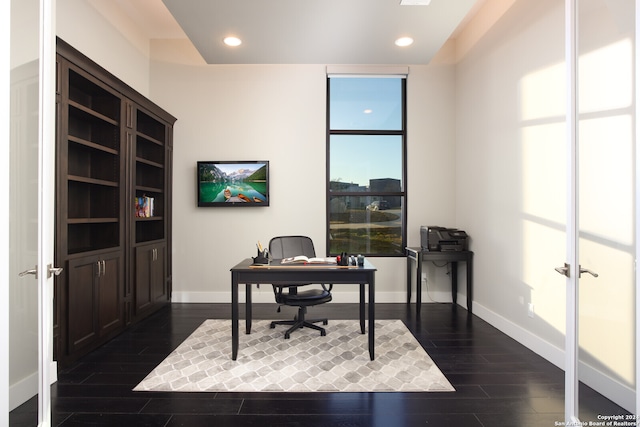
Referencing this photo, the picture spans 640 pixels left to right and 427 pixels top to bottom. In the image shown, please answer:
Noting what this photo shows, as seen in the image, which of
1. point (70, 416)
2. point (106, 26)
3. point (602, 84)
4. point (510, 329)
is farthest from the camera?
point (106, 26)

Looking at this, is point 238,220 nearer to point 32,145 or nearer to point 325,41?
point 325,41

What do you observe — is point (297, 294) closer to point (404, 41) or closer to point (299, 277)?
point (299, 277)

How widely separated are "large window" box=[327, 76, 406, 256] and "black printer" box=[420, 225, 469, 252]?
1.77ft

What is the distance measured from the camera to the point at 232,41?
4.12 m

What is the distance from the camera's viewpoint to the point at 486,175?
418cm

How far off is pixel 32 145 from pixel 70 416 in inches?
64.1

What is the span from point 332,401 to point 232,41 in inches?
149

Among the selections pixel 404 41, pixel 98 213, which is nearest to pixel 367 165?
pixel 404 41

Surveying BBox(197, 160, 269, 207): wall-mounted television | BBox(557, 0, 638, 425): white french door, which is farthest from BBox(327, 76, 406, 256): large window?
BBox(557, 0, 638, 425): white french door

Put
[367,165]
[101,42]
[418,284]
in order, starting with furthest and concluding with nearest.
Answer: [367,165], [418,284], [101,42]

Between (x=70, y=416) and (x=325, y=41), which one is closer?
(x=70, y=416)

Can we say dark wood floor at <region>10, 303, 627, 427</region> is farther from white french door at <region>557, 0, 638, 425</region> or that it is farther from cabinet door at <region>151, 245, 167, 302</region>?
cabinet door at <region>151, 245, 167, 302</region>

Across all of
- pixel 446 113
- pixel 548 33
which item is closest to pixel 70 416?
pixel 548 33

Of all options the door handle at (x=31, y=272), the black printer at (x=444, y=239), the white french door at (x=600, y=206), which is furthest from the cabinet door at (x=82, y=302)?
the black printer at (x=444, y=239)
